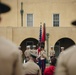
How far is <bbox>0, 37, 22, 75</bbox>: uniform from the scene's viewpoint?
139 inches

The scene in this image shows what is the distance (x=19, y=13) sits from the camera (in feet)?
150

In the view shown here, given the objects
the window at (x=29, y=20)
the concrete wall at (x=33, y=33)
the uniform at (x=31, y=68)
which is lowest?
the uniform at (x=31, y=68)

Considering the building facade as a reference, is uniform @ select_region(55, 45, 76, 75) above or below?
below

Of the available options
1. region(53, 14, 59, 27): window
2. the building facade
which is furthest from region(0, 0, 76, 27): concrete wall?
region(53, 14, 59, 27): window

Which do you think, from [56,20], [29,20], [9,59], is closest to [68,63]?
[9,59]

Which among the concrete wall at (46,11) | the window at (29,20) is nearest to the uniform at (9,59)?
the concrete wall at (46,11)

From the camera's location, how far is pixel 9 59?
3.56 metres

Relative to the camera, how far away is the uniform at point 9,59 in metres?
3.54

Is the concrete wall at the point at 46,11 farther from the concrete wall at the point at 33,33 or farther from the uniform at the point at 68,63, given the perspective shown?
the uniform at the point at 68,63

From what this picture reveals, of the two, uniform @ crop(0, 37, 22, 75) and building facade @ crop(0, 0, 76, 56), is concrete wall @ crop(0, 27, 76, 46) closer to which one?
building facade @ crop(0, 0, 76, 56)

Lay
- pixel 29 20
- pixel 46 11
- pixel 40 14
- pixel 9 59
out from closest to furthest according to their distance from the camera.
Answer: pixel 9 59
pixel 40 14
pixel 46 11
pixel 29 20

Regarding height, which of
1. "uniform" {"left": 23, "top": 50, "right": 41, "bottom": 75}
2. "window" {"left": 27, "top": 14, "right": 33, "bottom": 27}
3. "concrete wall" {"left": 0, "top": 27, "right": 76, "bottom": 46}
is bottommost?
"uniform" {"left": 23, "top": 50, "right": 41, "bottom": 75}

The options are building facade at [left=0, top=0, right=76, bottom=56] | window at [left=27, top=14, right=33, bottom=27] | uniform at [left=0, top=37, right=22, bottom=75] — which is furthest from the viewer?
window at [left=27, top=14, right=33, bottom=27]

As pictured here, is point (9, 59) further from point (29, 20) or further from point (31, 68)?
point (29, 20)
